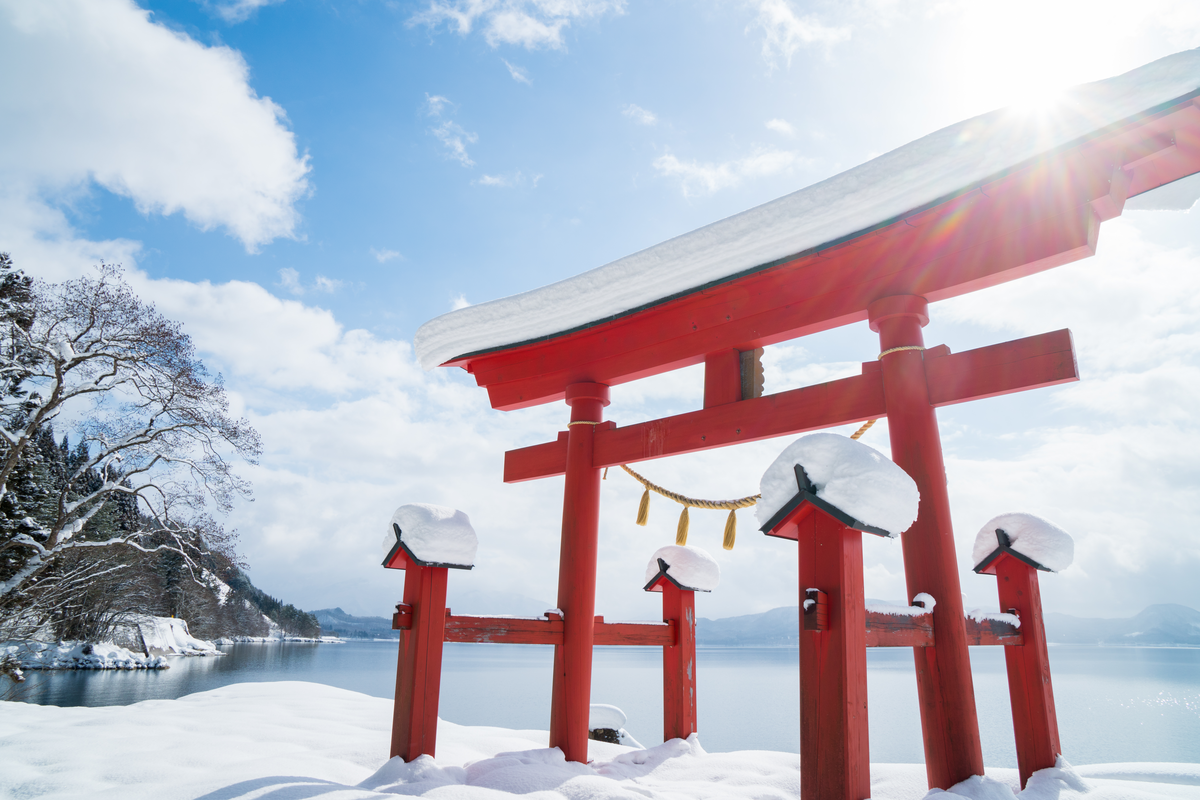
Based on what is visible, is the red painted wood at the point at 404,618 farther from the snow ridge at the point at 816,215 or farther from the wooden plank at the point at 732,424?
the snow ridge at the point at 816,215

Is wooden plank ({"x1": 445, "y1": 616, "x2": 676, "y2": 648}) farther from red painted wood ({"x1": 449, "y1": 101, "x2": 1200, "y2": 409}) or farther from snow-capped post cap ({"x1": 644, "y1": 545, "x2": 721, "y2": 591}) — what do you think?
red painted wood ({"x1": 449, "y1": 101, "x2": 1200, "y2": 409})

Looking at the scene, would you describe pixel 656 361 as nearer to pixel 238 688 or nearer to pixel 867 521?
pixel 867 521

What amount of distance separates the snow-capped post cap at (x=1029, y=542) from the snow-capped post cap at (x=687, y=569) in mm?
1588

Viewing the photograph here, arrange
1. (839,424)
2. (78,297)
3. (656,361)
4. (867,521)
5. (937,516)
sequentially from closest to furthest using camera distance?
(867,521)
(937,516)
(839,424)
(656,361)
(78,297)

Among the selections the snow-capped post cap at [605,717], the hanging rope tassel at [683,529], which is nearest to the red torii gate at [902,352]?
the hanging rope tassel at [683,529]

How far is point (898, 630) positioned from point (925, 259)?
155 cm

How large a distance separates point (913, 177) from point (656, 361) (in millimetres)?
1531

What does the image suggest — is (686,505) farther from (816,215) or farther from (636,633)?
(816,215)

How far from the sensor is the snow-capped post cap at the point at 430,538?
2.55m

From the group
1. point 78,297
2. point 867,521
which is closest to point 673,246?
point 867,521

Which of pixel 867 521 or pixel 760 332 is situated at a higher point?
pixel 760 332

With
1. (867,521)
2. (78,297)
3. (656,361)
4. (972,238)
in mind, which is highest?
(78,297)

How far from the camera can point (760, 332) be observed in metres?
3.00

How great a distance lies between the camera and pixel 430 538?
2553mm
